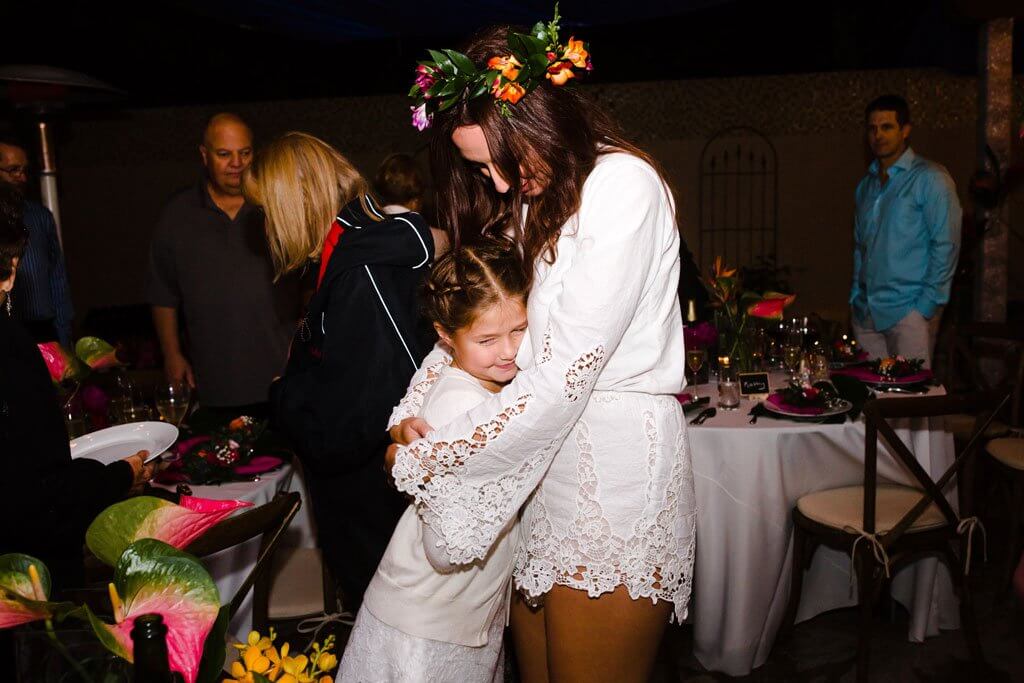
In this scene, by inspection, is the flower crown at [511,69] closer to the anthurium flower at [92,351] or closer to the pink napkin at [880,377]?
the anthurium flower at [92,351]

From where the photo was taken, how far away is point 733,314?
3441 millimetres

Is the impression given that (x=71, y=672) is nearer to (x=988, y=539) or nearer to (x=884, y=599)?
(x=884, y=599)

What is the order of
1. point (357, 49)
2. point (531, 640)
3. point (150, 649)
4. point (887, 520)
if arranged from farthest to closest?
→ point (357, 49) < point (887, 520) < point (531, 640) < point (150, 649)

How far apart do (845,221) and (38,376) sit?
7.63 m

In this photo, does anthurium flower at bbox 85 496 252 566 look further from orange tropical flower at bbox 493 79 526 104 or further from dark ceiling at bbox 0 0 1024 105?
dark ceiling at bbox 0 0 1024 105

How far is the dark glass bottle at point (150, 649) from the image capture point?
2.08 feet

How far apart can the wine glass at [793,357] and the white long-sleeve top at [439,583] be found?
2.00m

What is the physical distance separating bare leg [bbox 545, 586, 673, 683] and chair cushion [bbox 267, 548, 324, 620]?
49.3 inches

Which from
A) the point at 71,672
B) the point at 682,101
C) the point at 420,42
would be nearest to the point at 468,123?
the point at 71,672

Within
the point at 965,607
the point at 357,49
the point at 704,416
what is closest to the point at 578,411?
the point at 704,416

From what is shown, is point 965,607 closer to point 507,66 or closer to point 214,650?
point 507,66

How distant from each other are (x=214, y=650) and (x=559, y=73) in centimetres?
109

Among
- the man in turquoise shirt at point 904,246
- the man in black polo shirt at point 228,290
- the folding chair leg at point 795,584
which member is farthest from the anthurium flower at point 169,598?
the man in turquoise shirt at point 904,246

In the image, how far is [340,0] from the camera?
513 centimetres
